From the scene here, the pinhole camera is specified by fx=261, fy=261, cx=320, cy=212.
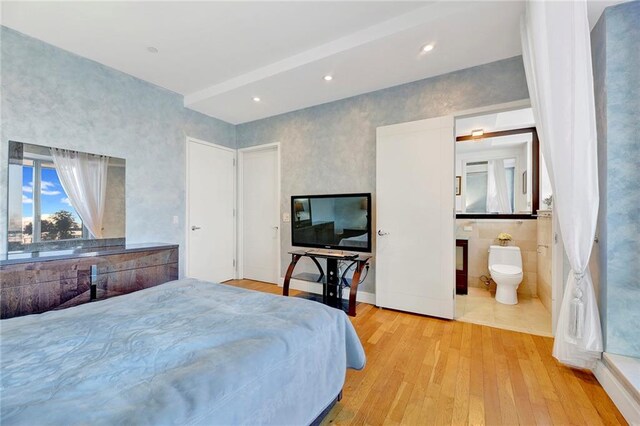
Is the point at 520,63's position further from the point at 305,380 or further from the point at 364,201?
the point at 305,380

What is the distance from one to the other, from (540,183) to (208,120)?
188 inches

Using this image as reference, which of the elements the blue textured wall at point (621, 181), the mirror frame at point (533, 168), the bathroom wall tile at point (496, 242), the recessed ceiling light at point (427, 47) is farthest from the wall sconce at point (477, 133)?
the blue textured wall at point (621, 181)

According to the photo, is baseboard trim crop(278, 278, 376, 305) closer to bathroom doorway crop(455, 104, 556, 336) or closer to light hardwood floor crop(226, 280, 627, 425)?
light hardwood floor crop(226, 280, 627, 425)

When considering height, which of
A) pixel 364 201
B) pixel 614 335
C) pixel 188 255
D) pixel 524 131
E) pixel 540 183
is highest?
pixel 524 131

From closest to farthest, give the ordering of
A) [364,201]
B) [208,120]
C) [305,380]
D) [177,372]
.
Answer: [177,372] < [305,380] < [364,201] < [208,120]

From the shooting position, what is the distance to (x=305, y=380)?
115cm

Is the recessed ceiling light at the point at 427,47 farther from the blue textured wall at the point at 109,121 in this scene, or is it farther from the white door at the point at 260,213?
the blue textured wall at the point at 109,121

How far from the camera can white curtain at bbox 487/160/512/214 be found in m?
3.82

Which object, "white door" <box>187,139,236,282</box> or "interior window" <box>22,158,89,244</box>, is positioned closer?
"interior window" <box>22,158,89,244</box>

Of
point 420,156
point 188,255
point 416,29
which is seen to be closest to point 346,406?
point 420,156

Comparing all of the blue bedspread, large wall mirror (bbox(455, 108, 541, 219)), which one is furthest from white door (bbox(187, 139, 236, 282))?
large wall mirror (bbox(455, 108, 541, 219))

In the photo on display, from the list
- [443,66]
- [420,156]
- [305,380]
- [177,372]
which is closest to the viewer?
[177,372]

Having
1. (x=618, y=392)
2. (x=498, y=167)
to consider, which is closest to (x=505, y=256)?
(x=498, y=167)

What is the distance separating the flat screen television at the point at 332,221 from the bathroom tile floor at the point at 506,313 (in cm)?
132
